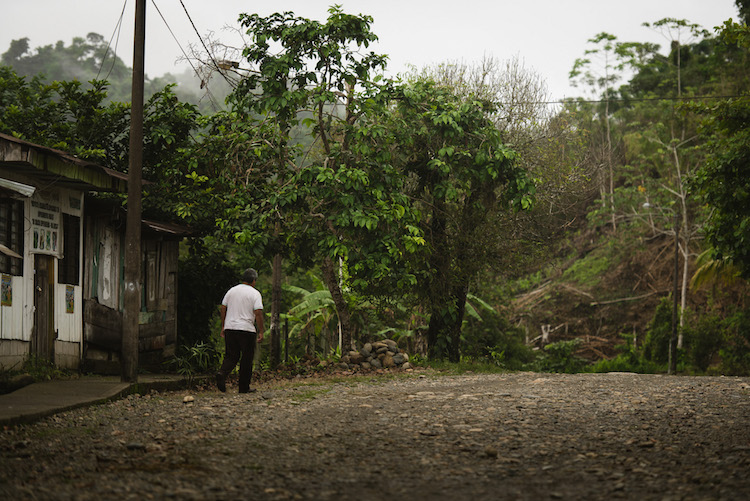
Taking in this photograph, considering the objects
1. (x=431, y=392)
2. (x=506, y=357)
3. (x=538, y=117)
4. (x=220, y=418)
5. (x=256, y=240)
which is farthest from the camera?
(x=506, y=357)

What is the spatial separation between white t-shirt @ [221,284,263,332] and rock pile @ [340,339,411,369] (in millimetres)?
6235

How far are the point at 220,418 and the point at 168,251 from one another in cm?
797

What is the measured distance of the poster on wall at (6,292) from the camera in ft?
36.5

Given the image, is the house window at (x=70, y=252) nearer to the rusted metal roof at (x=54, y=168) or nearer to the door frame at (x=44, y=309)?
the door frame at (x=44, y=309)

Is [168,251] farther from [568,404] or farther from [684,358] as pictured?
[684,358]

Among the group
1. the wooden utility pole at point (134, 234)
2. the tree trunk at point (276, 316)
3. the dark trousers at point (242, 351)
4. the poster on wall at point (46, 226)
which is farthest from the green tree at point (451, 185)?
the poster on wall at point (46, 226)

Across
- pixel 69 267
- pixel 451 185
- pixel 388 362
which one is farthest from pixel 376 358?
pixel 69 267

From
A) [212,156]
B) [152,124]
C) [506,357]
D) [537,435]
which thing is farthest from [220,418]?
[506,357]

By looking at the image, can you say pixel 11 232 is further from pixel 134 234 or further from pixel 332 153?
pixel 332 153

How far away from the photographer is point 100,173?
12562mm

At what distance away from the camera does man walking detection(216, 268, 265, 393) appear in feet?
37.7

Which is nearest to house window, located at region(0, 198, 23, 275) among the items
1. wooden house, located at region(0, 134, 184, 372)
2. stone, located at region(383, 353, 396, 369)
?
wooden house, located at region(0, 134, 184, 372)

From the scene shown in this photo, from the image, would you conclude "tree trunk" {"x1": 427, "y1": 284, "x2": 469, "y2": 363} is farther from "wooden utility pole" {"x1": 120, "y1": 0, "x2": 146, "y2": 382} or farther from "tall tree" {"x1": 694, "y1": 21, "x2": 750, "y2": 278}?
"wooden utility pole" {"x1": 120, "y1": 0, "x2": 146, "y2": 382}

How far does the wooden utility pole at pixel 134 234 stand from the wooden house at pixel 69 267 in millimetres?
737
